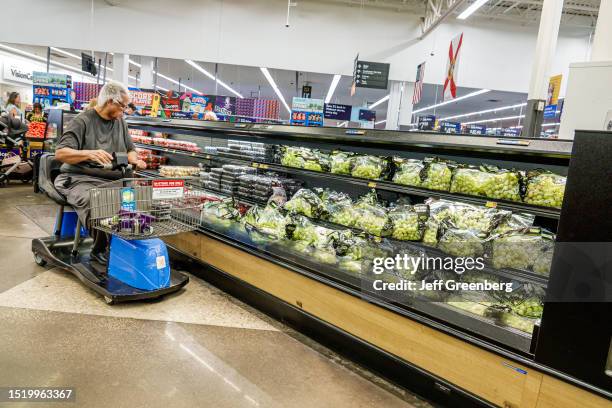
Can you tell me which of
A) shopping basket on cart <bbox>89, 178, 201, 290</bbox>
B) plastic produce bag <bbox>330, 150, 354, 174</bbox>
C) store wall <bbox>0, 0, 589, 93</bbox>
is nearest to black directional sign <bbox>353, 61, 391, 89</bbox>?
store wall <bbox>0, 0, 589, 93</bbox>

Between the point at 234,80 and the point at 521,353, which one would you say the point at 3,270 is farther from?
the point at 234,80

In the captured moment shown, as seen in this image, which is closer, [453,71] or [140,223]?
[140,223]

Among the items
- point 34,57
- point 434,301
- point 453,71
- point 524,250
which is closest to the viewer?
point 524,250

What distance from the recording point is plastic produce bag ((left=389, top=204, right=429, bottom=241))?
8.68ft

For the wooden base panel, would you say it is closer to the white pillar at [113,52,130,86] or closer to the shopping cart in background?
the shopping cart in background

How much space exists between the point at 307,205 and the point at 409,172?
3.19 ft

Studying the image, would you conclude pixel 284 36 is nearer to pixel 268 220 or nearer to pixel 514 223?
pixel 268 220

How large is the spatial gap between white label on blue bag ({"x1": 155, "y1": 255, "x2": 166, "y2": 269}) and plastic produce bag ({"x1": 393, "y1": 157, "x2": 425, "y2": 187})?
6.64 feet

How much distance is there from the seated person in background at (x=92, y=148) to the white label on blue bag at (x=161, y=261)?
70cm

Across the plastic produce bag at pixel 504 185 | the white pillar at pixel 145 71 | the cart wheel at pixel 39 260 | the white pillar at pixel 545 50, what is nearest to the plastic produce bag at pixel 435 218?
the plastic produce bag at pixel 504 185

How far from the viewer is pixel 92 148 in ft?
11.3

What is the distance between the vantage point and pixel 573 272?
1.71 metres

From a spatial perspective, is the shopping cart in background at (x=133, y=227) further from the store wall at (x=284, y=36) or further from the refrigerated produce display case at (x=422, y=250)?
the store wall at (x=284, y=36)

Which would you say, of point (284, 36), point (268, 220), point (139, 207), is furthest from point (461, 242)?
point (284, 36)
